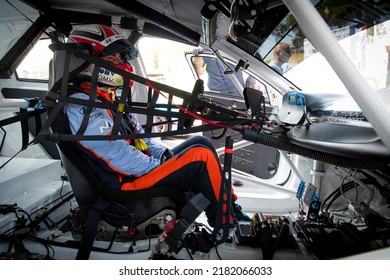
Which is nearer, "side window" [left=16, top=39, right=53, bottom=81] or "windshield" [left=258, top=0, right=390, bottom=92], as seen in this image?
"windshield" [left=258, top=0, right=390, bottom=92]

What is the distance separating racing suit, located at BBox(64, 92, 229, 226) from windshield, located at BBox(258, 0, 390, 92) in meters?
0.95

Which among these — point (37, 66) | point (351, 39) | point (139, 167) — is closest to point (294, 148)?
point (351, 39)

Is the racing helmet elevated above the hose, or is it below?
above

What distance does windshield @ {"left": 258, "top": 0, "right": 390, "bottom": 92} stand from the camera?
1.28 meters

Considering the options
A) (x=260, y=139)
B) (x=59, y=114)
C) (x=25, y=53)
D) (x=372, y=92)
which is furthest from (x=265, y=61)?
(x=25, y=53)

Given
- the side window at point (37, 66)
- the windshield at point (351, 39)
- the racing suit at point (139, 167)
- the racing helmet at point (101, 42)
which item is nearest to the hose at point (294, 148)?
the racing suit at point (139, 167)

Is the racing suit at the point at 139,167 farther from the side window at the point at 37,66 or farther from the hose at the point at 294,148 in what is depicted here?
the side window at the point at 37,66

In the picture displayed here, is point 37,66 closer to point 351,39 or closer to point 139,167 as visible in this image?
point 139,167

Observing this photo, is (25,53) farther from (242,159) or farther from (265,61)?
(242,159)

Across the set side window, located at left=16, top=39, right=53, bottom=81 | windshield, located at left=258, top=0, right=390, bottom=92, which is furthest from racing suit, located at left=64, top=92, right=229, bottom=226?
side window, located at left=16, top=39, right=53, bottom=81

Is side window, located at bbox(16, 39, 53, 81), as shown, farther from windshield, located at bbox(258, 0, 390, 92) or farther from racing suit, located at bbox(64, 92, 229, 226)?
windshield, located at bbox(258, 0, 390, 92)

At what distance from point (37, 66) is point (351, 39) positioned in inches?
128

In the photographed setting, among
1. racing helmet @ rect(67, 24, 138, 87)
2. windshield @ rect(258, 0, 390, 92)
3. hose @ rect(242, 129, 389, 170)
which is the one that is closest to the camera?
hose @ rect(242, 129, 389, 170)

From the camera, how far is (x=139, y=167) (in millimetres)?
1438
